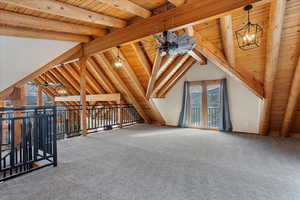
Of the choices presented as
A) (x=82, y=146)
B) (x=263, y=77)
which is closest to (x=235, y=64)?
(x=263, y=77)

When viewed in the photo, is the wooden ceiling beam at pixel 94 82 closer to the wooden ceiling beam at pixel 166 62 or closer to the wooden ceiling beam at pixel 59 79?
the wooden ceiling beam at pixel 59 79

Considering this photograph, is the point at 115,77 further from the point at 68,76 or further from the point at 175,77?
the point at 68,76

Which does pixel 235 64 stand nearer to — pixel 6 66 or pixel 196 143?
pixel 196 143

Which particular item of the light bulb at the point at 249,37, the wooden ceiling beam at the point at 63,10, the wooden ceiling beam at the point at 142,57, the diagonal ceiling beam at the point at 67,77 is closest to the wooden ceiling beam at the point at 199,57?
the wooden ceiling beam at the point at 142,57

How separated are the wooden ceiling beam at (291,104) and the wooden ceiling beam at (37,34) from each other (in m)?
5.55

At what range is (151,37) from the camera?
4355mm

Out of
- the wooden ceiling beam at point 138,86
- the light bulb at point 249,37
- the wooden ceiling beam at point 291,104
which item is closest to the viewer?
the light bulb at point 249,37

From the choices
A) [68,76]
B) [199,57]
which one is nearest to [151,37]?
[199,57]

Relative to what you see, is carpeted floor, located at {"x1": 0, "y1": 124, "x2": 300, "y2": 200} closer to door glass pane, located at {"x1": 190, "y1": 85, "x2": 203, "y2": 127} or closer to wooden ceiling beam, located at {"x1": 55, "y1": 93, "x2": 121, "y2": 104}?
door glass pane, located at {"x1": 190, "y1": 85, "x2": 203, "y2": 127}

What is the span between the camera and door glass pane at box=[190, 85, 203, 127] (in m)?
6.30

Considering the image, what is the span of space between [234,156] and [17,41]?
5.69 metres

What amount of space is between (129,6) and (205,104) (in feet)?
15.0

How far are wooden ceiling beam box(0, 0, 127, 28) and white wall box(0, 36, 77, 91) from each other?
1729 mm

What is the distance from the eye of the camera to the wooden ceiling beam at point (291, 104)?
3515mm
